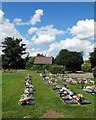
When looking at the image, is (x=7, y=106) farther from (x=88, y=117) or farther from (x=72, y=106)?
(x=88, y=117)

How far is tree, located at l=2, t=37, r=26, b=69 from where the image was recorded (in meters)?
64.9

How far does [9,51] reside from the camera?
213 feet

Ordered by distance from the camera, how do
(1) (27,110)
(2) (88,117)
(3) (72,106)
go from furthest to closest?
(3) (72,106)
(1) (27,110)
(2) (88,117)

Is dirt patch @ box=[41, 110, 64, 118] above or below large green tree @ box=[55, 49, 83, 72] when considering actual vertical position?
below

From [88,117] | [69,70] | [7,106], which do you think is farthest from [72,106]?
[69,70]

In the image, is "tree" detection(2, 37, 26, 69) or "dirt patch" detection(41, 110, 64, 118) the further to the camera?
"tree" detection(2, 37, 26, 69)

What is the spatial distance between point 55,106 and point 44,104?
31.9 inches

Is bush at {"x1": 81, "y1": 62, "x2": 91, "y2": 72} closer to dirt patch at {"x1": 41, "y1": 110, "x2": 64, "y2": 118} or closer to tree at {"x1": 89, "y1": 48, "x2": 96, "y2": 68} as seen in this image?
tree at {"x1": 89, "y1": 48, "x2": 96, "y2": 68}

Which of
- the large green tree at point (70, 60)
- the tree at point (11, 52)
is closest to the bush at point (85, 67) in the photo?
the large green tree at point (70, 60)

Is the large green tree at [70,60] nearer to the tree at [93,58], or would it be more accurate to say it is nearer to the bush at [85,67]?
the bush at [85,67]

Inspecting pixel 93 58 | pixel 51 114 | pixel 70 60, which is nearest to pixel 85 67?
pixel 70 60

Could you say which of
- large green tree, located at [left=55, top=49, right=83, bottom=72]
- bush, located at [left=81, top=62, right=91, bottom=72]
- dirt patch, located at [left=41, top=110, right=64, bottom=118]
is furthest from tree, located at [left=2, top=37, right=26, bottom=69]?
dirt patch, located at [left=41, top=110, right=64, bottom=118]

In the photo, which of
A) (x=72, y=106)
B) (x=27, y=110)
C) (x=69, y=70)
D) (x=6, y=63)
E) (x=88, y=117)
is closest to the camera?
(x=88, y=117)

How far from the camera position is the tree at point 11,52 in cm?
6494
